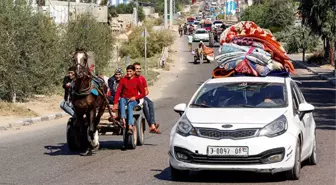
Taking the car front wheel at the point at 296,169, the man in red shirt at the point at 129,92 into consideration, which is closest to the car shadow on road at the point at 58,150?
the man in red shirt at the point at 129,92

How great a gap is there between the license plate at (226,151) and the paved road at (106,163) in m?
0.73

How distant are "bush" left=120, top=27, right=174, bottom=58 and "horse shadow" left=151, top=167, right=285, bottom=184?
51.1 meters

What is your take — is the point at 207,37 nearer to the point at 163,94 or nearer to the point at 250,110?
the point at 163,94

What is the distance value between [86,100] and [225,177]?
392 centimetres

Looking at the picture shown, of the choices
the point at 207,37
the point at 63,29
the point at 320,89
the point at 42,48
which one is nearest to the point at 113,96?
the point at 42,48

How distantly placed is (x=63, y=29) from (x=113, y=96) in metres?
17.3

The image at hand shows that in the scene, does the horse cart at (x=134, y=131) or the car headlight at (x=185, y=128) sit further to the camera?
the horse cart at (x=134, y=131)

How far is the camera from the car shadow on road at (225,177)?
12.4 m

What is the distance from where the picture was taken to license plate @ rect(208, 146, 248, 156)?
38.1 ft

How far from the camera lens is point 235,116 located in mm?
12062

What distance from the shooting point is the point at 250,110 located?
12406 mm

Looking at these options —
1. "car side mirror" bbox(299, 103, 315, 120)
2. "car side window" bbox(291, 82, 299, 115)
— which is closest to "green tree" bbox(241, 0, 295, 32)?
"car side window" bbox(291, 82, 299, 115)

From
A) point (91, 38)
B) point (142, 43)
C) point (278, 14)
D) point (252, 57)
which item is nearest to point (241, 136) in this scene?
point (252, 57)

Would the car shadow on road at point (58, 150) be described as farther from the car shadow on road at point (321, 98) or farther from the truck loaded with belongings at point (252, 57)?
the car shadow on road at point (321, 98)
